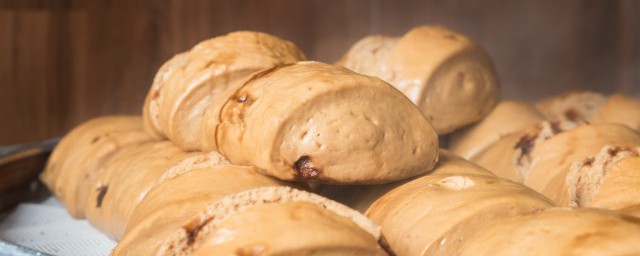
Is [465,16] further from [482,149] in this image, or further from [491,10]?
[482,149]

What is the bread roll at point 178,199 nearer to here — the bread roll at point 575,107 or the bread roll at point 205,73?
the bread roll at point 205,73

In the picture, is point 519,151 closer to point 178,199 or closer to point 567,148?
point 567,148

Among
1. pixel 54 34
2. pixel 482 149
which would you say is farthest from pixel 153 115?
pixel 54 34

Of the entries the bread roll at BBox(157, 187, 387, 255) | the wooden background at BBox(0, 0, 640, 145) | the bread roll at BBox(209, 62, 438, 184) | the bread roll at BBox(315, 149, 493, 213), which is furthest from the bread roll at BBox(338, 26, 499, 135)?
the wooden background at BBox(0, 0, 640, 145)

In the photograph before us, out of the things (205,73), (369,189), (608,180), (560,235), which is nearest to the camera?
(560,235)

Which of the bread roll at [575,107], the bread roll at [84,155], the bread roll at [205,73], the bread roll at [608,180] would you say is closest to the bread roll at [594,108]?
the bread roll at [575,107]

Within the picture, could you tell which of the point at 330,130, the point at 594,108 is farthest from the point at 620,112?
the point at 330,130
